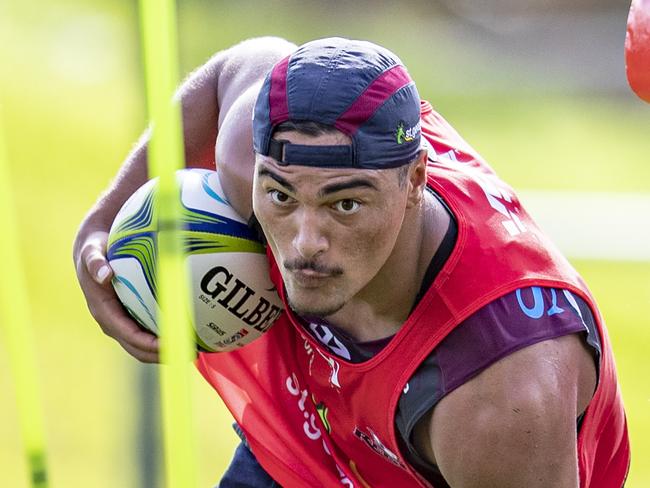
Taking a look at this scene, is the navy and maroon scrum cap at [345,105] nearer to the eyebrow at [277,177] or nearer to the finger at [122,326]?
the eyebrow at [277,177]

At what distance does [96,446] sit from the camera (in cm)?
429

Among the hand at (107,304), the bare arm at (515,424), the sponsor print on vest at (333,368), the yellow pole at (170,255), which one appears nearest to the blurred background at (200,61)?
the hand at (107,304)

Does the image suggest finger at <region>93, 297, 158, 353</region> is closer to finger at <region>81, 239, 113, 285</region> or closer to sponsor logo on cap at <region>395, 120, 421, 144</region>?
finger at <region>81, 239, 113, 285</region>

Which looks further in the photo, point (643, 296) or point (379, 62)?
point (643, 296)

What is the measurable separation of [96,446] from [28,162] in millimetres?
1621

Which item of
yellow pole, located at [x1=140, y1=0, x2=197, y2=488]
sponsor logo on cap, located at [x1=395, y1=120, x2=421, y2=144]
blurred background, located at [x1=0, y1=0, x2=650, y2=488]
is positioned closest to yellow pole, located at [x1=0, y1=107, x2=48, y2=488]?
yellow pole, located at [x1=140, y1=0, x2=197, y2=488]

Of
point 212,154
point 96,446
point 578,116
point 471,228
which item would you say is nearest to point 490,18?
point 578,116

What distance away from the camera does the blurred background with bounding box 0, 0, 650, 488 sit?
14.5 ft

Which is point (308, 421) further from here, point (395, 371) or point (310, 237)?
point (310, 237)

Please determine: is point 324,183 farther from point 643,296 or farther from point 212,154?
point 643,296

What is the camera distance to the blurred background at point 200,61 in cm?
441

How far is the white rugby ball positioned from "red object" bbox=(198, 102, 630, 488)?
0.06m

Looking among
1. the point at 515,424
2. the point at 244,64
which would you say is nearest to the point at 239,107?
the point at 244,64

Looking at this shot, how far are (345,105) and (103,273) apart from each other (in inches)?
29.3
